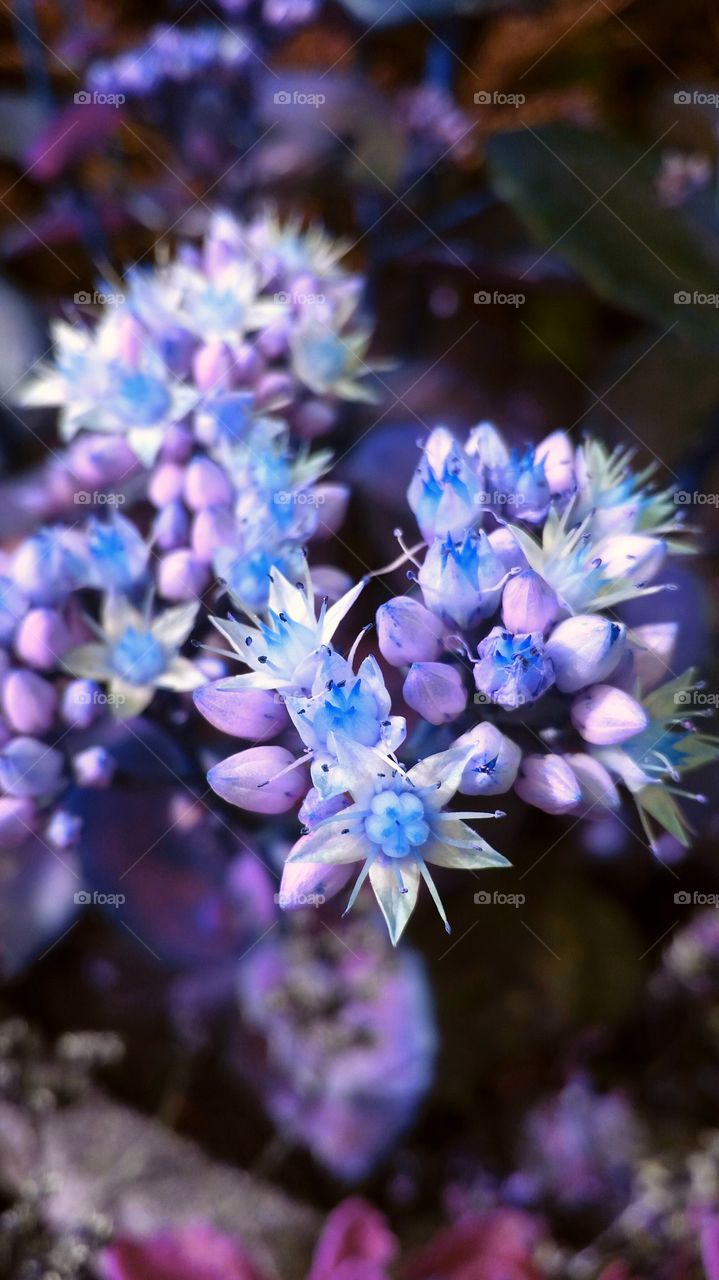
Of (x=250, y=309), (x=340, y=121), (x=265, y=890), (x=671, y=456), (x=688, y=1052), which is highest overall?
(x=340, y=121)

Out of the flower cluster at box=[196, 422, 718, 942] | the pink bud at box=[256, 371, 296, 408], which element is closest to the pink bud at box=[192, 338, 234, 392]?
the pink bud at box=[256, 371, 296, 408]

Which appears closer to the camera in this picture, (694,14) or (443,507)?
(443,507)

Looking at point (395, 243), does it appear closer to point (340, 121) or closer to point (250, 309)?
point (340, 121)

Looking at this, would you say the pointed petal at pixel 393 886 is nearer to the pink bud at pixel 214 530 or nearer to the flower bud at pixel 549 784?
the flower bud at pixel 549 784

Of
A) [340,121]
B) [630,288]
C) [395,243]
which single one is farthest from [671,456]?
[340,121]

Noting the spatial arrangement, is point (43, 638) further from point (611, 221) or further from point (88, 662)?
point (611, 221)

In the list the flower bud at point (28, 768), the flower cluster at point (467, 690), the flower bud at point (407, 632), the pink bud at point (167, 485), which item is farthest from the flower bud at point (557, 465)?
the flower bud at point (28, 768)

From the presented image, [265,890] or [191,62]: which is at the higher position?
[191,62]
